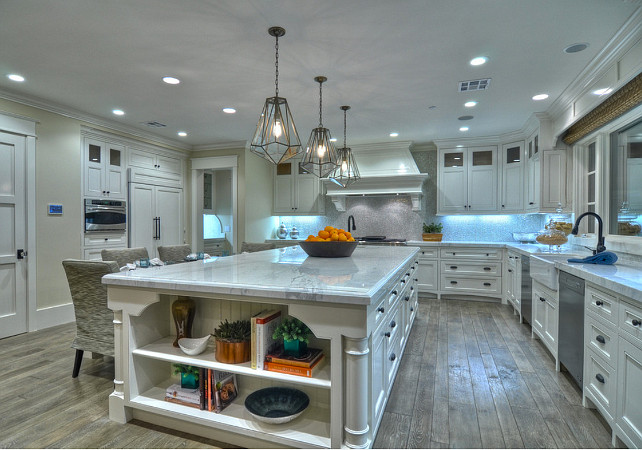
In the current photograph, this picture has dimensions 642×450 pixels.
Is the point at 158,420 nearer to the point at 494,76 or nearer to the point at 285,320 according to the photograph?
the point at 285,320

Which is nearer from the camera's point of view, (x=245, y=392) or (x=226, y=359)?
(x=226, y=359)

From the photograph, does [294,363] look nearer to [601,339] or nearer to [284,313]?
[284,313]

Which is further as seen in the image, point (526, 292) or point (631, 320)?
point (526, 292)

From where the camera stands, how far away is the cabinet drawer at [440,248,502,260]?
5.18 meters

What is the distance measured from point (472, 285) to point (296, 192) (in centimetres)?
349

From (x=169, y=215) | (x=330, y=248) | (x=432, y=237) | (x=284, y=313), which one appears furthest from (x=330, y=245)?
(x=169, y=215)

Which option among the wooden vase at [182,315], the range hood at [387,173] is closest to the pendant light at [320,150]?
the wooden vase at [182,315]

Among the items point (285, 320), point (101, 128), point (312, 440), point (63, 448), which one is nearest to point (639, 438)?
point (312, 440)

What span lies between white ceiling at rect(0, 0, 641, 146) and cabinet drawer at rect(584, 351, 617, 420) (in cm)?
220

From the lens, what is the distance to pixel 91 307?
2512mm

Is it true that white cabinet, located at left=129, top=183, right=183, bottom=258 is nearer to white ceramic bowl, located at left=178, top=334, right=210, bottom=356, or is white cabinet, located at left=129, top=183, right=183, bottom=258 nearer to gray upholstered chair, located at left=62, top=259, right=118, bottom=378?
gray upholstered chair, located at left=62, top=259, right=118, bottom=378

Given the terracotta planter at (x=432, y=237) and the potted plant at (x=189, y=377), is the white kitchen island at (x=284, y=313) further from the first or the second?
the terracotta planter at (x=432, y=237)

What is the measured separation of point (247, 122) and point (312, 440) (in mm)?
4193

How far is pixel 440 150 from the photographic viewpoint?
5.82m
